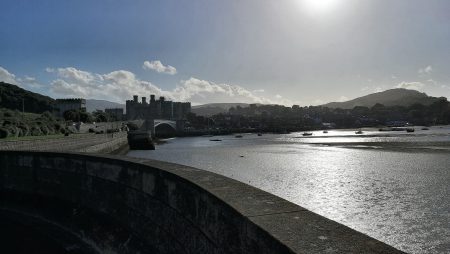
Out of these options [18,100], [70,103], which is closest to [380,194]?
[18,100]

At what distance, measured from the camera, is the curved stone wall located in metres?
3.12

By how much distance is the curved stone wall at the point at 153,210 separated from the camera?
312 centimetres

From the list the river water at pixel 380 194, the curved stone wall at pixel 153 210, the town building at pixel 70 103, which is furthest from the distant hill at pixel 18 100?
the curved stone wall at pixel 153 210

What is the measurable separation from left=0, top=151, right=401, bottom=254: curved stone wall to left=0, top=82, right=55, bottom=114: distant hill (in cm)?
10876

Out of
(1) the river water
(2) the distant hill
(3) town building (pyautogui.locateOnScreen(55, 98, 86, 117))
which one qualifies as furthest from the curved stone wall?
(3) town building (pyautogui.locateOnScreen(55, 98, 86, 117))

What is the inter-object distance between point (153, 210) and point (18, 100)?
400 feet

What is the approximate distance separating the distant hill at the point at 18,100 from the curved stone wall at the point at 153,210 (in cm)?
10876

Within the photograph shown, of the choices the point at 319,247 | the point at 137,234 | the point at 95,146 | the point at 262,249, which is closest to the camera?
the point at 319,247

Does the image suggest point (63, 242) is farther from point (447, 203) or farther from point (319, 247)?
point (447, 203)

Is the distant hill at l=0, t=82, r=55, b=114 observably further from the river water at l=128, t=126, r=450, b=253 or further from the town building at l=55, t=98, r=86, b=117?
the river water at l=128, t=126, r=450, b=253

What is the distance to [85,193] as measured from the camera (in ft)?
27.6

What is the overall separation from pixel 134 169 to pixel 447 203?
745 inches

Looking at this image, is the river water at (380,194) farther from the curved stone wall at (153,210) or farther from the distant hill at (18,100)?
the distant hill at (18,100)

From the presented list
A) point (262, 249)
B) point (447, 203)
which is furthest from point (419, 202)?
point (262, 249)
